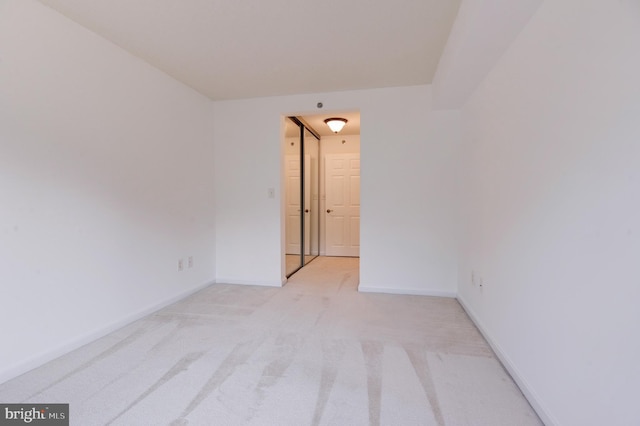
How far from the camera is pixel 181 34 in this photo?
2.26 metres

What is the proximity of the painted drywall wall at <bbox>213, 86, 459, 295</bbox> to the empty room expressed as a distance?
0.08 feet

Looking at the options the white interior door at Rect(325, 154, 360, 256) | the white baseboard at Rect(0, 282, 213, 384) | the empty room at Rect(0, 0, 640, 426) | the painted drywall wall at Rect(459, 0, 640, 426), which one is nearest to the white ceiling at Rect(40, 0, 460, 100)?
the empty room at Rect(0, 0, 640, 426)

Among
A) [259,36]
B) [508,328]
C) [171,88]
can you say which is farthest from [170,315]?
[508,328]

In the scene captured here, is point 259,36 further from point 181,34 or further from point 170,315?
point 170,315

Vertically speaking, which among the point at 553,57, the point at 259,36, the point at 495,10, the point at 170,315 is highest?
the point at 259,36

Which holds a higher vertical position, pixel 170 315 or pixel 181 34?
pixel 181 34

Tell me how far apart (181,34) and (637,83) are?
2.61 meters

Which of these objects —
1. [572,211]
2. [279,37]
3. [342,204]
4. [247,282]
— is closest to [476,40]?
[572,211]

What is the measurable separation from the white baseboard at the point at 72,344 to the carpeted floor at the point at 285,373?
48mm

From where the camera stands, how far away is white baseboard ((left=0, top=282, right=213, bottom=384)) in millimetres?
1748

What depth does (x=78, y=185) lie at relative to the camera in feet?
7.00

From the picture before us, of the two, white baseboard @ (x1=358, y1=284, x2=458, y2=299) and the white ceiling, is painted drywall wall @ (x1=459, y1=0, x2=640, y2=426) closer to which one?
the white ceiling

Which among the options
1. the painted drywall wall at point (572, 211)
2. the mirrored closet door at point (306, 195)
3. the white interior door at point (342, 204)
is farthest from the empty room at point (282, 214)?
the white interior door at point (342, 204)

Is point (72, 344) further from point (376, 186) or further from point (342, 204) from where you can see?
point (342, 204)
